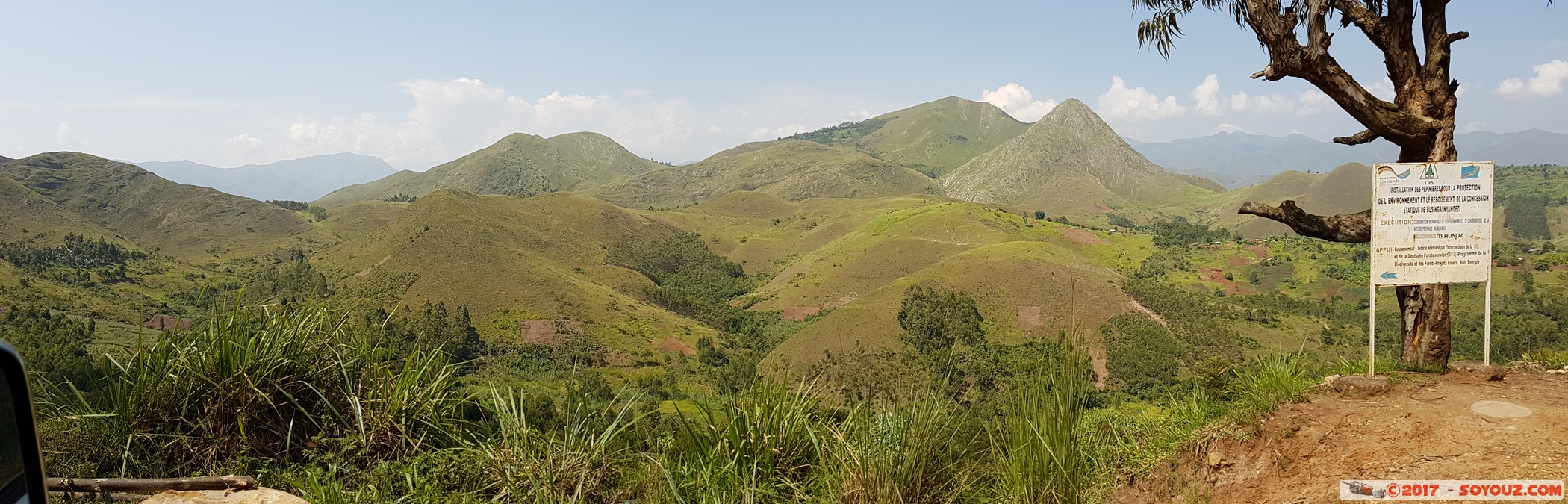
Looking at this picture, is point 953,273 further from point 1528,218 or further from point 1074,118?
point 1074,118

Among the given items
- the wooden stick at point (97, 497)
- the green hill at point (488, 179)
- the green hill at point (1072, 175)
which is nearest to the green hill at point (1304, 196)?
the green hill at point (1072, 175)

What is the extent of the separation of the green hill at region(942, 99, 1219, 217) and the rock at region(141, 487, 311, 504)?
131 m

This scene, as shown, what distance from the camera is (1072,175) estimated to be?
148750 millimetres

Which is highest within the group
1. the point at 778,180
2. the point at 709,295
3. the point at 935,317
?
the point at 778,180

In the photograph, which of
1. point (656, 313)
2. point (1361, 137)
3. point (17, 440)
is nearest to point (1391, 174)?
point (1361, 137)

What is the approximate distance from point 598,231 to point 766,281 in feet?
62.2

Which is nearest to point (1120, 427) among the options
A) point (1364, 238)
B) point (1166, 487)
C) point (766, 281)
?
point (1166, 487)

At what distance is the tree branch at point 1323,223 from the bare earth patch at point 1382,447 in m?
1.36

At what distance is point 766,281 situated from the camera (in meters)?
78.0

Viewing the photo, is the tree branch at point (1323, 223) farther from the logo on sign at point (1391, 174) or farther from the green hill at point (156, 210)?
the green hill at point (156, 210)

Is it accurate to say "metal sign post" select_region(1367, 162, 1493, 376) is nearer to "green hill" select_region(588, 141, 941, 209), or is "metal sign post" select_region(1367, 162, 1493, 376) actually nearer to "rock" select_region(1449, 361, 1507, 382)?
"rock" select_region(1449, 361, 1507, 382)

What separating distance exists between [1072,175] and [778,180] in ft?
187

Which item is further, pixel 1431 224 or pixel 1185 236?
pixel 1185 236

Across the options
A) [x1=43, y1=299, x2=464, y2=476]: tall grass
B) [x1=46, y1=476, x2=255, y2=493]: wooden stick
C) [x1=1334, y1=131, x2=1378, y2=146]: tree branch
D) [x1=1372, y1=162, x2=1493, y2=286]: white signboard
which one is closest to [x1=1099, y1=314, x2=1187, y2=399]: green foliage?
[x1=1334, y1=131, x2=1378, y2=146]: tree branch
